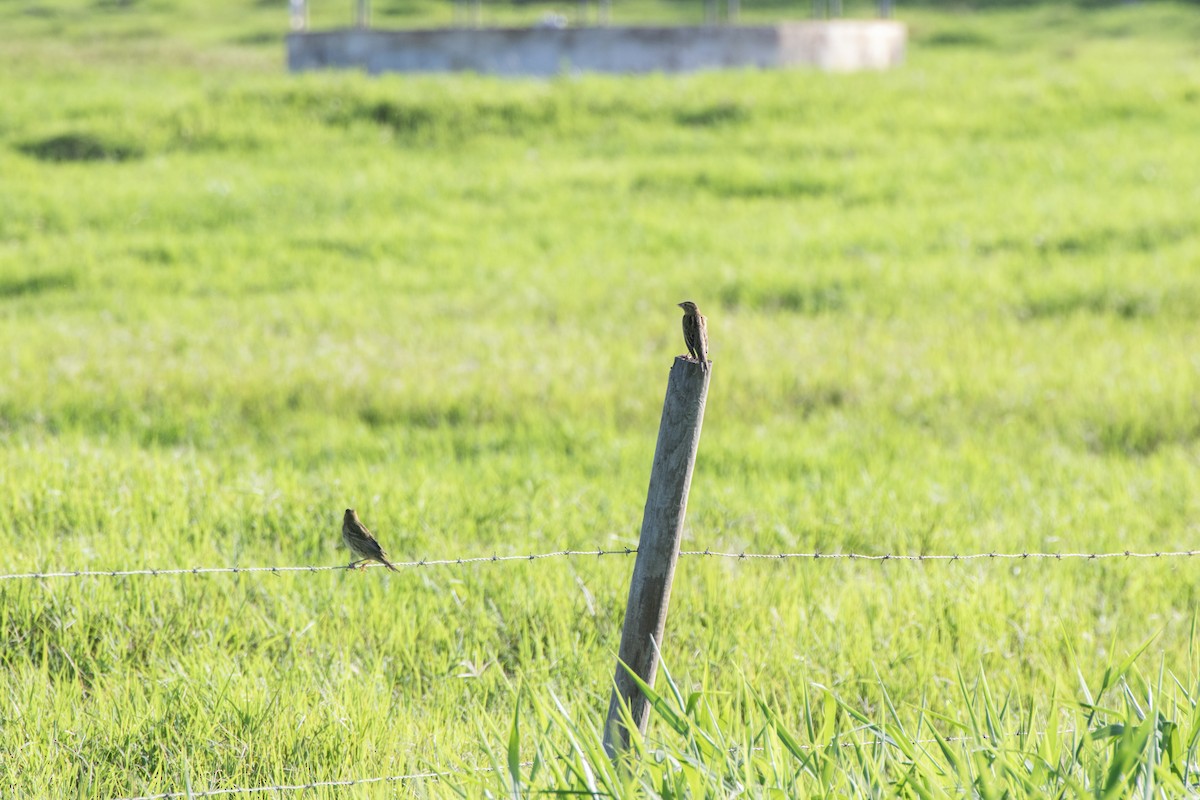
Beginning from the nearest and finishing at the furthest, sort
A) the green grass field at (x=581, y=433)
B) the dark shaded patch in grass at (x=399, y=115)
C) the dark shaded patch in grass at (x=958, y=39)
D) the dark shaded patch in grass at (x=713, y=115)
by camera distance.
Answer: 1. the green grass field at (x=581, y=433)
2. the dark shaded patch in grass at (x=399, y=115)
3. the dark shaded patch in grass at (x=713, y=115)
4. the dark shaded patch in grass at (x=958, y=39)

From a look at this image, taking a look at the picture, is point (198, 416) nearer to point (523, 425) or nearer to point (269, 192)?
point (523, 425)

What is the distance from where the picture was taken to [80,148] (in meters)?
16.2

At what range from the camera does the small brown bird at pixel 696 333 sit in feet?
10.7

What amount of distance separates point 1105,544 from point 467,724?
334 cm

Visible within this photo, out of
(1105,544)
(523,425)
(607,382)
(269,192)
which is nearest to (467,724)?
(1105,544)

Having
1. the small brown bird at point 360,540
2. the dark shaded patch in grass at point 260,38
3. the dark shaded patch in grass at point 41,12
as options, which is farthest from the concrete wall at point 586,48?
the dark shaded patch in grass at point 41,12

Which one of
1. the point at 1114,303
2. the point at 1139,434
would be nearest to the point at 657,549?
the point at 1139,434

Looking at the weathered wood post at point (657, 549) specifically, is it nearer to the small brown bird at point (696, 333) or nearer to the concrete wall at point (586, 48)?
the small brown bird at point (696, 333)

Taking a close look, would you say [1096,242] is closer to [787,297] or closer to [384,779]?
[787,297]

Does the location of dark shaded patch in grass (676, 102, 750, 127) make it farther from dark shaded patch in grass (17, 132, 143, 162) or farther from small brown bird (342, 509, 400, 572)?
small brown bird (342, 509, 400, 572)

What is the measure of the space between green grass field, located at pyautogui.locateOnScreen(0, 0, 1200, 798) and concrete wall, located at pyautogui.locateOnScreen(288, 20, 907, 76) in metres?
6.06

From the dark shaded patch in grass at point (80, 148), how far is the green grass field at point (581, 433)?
9cm

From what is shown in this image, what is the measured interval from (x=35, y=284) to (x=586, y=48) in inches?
599

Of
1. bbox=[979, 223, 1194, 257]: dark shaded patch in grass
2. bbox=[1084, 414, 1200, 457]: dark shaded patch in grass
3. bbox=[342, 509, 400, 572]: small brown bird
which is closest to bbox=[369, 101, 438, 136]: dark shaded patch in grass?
bbox=[979, 223, 1194, 257]: dark shaded patch in grass
